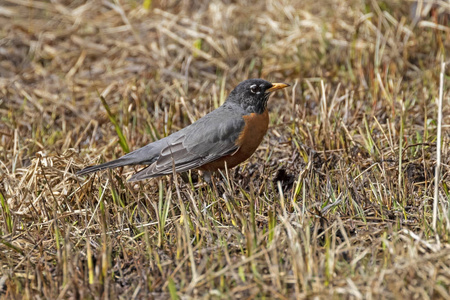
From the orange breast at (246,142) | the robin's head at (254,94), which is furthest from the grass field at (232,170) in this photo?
the robin's head at (254,94)

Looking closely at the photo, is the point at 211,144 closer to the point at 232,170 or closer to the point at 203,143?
the point at 203,143

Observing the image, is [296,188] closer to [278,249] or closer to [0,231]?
[278,249]

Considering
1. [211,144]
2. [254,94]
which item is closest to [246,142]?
[211,144]

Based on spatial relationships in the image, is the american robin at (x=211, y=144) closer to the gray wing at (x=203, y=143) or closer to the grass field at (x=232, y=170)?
the gray wing at (x=203, y=143)

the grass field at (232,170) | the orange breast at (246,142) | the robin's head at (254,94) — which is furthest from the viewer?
the robin's head at (254,94)

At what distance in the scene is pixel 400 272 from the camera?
7.93ft

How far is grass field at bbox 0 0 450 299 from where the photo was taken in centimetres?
263

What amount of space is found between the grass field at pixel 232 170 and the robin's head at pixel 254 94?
348mm

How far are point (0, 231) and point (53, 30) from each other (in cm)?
471

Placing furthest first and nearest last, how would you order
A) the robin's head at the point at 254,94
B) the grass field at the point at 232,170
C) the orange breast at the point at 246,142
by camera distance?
the robin's head at the point at 254,94
the orange breast at the point at 246,142
the grass field at the point at 232,170

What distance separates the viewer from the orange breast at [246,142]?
4.15 metres

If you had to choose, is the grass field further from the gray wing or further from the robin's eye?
the robin's eye

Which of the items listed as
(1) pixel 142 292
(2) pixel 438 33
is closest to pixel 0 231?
(1) pixel 142 292

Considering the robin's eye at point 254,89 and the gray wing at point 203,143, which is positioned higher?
the robin's eye at point 254,89
